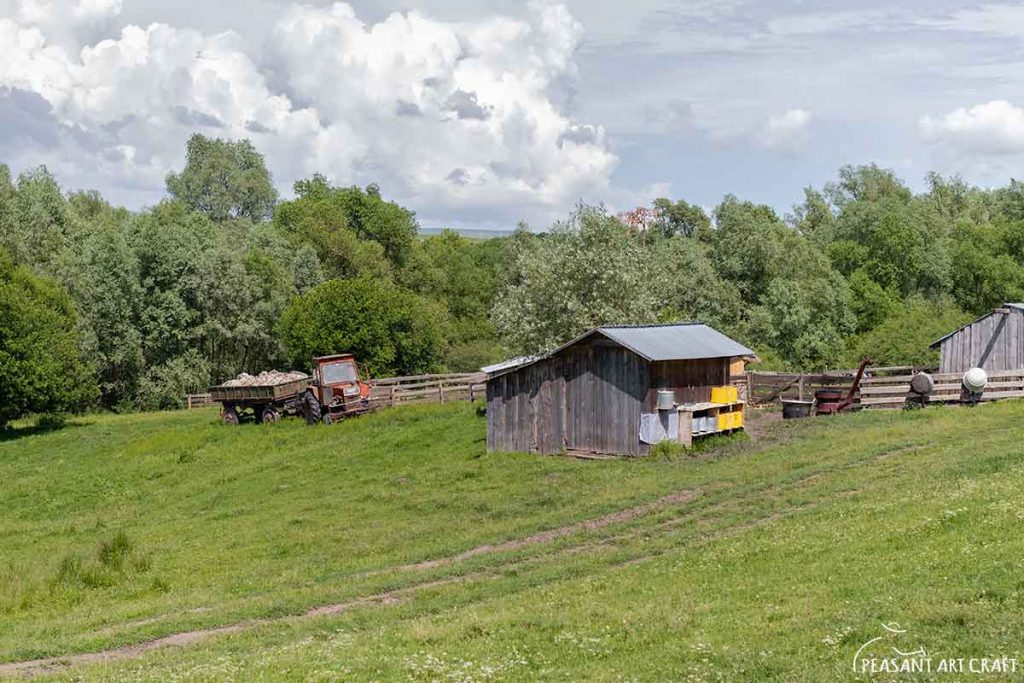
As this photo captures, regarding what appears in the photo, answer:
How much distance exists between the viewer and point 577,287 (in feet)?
137

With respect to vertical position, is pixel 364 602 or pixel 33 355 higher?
pixel 33 355

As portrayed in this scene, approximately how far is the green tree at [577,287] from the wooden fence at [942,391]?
31.4 ft

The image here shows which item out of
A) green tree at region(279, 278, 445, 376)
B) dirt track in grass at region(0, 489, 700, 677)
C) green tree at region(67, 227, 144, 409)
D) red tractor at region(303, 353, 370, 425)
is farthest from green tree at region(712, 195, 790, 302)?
dirt track in grass at region(0, 489, 700, 677)

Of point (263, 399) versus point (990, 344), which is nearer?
point (990, 344)

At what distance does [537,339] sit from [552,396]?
26.9 feet

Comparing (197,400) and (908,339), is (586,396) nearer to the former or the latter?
(908,339)

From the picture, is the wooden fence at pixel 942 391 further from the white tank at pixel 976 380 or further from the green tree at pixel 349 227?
the green tree at pixel 349 227

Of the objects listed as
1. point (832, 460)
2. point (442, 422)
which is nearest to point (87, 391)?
point (442, 422)

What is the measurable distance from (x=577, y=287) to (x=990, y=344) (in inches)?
659

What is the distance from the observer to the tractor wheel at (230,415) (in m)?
48.6

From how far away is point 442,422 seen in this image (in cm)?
4084

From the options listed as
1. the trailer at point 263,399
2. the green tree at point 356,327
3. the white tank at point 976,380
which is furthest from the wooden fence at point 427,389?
the white tank at point 976,380

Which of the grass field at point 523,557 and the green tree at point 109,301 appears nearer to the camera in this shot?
the grass field at point 523,557

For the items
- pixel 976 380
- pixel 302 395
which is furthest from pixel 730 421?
pixel 302 395
